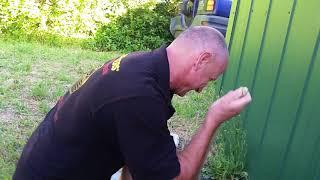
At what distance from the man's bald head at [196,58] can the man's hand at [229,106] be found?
15 centimetres

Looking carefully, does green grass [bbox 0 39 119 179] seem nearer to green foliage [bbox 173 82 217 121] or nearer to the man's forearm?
green foliage [bbox 173 82 217 121]

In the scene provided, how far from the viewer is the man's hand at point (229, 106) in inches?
78.7

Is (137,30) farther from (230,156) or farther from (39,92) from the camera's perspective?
(230,156)

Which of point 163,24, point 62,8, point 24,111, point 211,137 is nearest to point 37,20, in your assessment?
point 62,8

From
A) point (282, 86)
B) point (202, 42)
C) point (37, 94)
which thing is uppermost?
point (202, 42)

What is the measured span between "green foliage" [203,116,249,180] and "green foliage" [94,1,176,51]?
615cm

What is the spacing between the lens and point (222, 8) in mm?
7383

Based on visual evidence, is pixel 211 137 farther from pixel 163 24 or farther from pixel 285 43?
pixel 163 24

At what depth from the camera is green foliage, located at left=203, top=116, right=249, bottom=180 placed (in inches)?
151

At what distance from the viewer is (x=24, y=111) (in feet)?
17.4

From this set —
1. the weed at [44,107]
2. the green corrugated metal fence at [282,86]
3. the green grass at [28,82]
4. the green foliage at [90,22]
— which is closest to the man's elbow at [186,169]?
the green corrugated metal fence at [282,86]

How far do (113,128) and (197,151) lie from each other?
0.42m

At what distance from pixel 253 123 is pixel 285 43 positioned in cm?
75

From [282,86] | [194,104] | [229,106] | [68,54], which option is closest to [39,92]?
[194,104]
